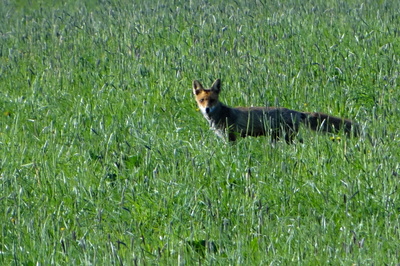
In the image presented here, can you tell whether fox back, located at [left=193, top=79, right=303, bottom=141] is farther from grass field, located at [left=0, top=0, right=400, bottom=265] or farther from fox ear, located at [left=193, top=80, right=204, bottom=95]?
grass field, located at [left=0, top=0, right=400, bottom=265]

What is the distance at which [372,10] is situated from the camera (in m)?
11.3

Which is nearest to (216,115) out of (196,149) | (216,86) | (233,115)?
(233,115)

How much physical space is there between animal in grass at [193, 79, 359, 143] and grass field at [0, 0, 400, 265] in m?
0.20

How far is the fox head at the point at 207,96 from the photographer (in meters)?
7.44

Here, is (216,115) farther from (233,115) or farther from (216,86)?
(216,86)

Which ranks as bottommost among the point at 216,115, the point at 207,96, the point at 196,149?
the point at 216,115

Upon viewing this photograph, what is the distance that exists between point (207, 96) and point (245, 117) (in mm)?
502

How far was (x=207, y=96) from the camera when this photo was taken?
747cm

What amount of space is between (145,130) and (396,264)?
372cm

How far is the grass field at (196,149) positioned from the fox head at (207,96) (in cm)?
19

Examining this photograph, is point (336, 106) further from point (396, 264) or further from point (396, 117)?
point (396, 264)

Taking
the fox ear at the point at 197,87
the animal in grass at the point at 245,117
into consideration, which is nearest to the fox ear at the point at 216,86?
the animal in grass at the point at 245,117

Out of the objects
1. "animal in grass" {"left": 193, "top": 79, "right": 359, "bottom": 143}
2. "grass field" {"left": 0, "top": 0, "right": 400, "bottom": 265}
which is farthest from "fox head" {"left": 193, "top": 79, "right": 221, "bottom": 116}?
"grass field" {"left": 0, "top": 0, "right": 400, "bottom": 265}

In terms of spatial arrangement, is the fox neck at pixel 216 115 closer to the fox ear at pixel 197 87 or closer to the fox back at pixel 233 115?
the fox back at pixel 233 115
